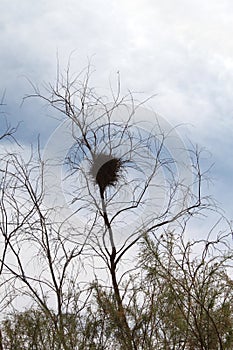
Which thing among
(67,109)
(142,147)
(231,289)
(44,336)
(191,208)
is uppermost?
(67,109)

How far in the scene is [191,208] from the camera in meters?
3.98

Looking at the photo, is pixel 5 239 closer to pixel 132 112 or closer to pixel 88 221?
pixel 88 221

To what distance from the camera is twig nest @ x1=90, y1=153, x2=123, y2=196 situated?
13.3 ft

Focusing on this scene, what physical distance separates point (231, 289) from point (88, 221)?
1.20 m

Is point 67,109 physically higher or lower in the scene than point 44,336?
higher

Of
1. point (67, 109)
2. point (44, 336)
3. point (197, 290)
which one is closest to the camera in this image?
point (197, 290)

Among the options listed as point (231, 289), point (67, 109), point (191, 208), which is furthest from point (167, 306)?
point (67, 109)

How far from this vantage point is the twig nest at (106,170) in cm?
Answer: 406

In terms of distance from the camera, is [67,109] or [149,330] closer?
[149,330]

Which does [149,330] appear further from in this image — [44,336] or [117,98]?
[117,98]

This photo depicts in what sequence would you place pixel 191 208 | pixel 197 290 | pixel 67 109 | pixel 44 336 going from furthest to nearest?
pixel 67 109, pixel 191 208, pixel 44 336, pixel 197 290

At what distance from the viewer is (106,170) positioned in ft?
13.5

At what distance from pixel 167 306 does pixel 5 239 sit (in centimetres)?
121

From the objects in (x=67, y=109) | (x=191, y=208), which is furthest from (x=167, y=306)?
(x=67, y=109)
